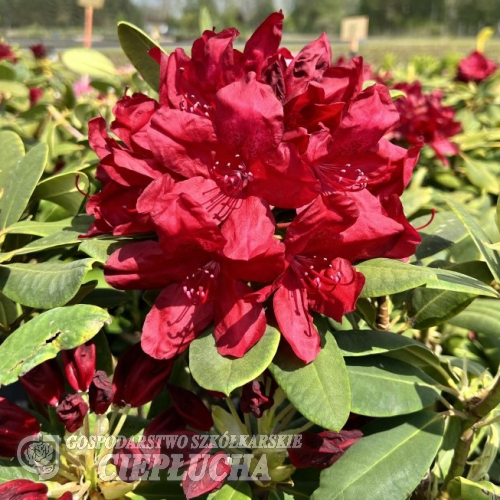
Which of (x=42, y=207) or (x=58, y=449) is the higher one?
(x=42, y=207)

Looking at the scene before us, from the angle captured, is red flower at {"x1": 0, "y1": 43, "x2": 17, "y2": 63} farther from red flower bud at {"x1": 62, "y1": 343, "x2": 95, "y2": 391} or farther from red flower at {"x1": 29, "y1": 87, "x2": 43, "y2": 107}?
red flower bud at {"x1": 62, "y1": 343, "x2": 95, "y2": 391}

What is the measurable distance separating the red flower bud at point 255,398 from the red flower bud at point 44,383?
0.27 metres

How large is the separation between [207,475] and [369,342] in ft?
0.93

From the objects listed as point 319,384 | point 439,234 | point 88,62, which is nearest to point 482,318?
point 439,234

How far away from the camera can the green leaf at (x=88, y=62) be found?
158cm

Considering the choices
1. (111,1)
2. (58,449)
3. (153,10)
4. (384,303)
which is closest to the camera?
(58,449)

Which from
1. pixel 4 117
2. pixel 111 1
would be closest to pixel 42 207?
pixel 4 117

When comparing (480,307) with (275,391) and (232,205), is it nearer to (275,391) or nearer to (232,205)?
(275,391)

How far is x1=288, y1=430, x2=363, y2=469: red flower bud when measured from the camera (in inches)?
33.5

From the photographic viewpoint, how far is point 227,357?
747 mm

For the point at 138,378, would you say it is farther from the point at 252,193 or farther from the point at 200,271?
the point at 252,193

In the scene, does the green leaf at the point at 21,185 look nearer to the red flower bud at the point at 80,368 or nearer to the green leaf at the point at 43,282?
the green leaf at the point at 43,282

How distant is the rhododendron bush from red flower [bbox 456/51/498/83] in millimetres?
2190

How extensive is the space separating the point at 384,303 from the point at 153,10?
155ft
